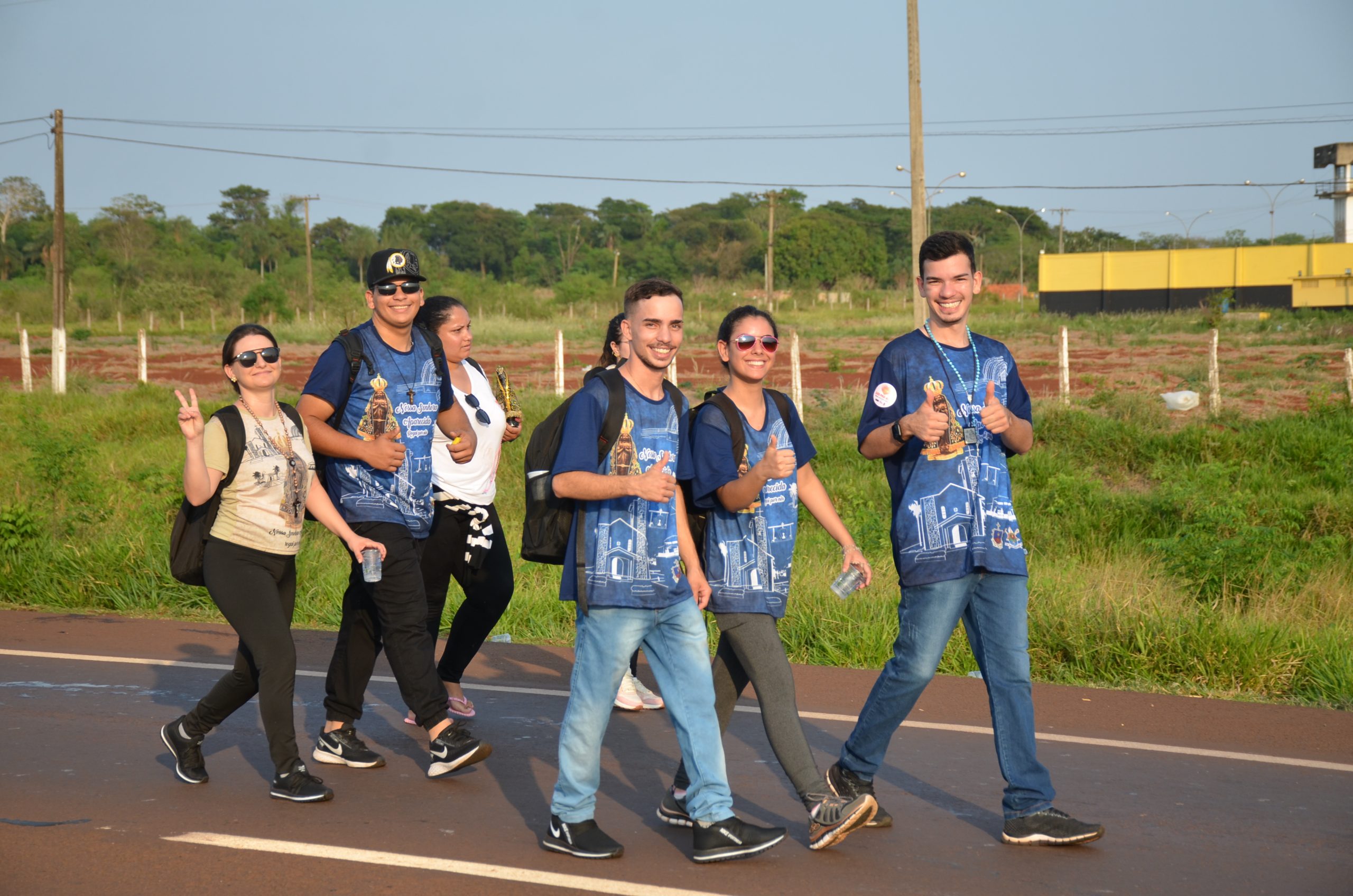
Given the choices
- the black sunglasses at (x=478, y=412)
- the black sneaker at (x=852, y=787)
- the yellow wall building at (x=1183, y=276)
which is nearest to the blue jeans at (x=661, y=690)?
the black sneaker at (x=852, y=787)

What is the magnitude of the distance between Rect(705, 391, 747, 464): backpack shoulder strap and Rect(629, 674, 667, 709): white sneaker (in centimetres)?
265

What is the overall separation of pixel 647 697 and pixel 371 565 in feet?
7.53

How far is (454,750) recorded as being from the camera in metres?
5.25

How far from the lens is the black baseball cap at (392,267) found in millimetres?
5336

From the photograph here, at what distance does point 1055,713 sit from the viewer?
6.65 m

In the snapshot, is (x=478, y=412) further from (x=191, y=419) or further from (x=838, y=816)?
(x=838, y=816)

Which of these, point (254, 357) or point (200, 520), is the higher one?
point (254, 357)

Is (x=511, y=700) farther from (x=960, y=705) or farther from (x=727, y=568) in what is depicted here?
(x=727, y=568)

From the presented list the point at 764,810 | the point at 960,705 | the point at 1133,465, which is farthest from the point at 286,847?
the point at 1133,465

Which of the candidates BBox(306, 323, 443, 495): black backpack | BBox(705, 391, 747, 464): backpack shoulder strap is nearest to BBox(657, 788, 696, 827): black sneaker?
BBox(705, 391, 747, 464): backpack shoulder strap

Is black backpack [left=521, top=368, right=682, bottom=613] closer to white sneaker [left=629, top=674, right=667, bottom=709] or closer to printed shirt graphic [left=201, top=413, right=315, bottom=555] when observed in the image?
printed shirt graphic [left=201, top=413, right=315, bottom=555]

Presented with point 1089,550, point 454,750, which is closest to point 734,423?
point 454,750

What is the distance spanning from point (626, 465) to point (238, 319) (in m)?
61.8

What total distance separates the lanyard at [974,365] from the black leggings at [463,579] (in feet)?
7.90
